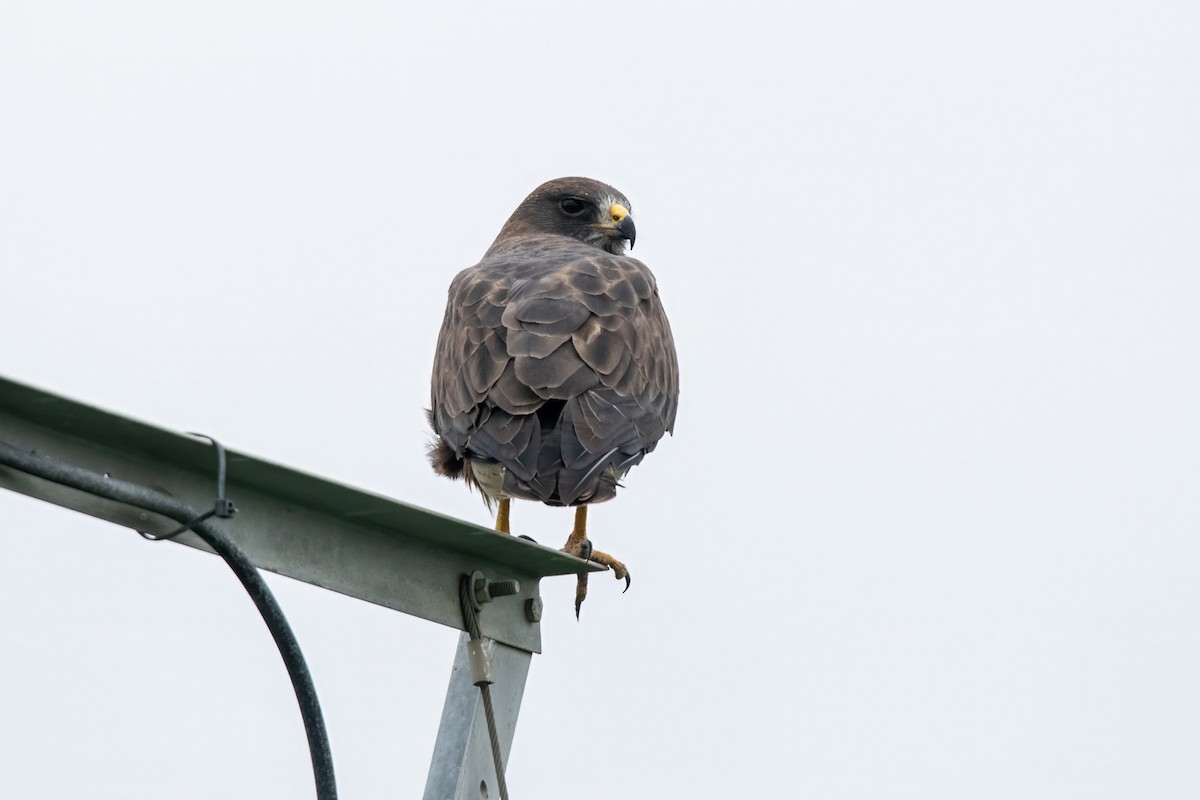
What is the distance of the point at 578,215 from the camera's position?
9.78 meters

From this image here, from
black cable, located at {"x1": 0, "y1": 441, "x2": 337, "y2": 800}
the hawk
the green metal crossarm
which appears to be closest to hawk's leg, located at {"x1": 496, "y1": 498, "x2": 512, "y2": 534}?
the hawk

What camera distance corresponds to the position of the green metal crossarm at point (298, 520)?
114 inches

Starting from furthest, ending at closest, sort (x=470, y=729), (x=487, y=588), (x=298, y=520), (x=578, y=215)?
(x=578, y=215) < (x=487, y=588) < (x=470, y=729) < (x=298, y=520)

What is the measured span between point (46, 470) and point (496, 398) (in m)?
3.85

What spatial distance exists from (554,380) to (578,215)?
11.1 feet

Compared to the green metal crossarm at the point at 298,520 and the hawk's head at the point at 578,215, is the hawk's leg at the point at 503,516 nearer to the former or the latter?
the hawk's head at the point at 578,215

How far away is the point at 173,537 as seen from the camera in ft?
10.2

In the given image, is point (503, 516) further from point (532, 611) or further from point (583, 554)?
point (532, 611)

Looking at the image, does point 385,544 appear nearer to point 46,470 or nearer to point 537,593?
point 537,593

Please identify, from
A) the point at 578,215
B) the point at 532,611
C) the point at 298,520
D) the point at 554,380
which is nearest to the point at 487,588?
the point at 532,611

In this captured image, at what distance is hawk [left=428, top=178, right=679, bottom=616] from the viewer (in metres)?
6.25

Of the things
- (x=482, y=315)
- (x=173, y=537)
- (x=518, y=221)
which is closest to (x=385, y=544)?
(x=173, y=537)

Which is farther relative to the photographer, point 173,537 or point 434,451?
point 434,451

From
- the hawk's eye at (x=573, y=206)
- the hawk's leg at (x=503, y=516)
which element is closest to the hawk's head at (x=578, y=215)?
the hawk's eye at (x=573, y=206)
